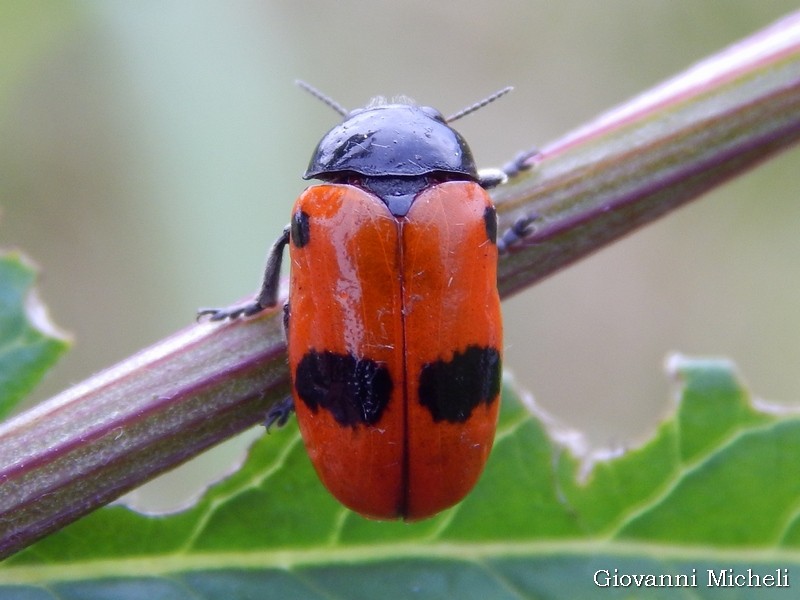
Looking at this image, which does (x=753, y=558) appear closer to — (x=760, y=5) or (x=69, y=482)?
(x=69, y=482)

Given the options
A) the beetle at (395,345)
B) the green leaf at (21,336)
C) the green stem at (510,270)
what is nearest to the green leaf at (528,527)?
the beetle at (395,345)

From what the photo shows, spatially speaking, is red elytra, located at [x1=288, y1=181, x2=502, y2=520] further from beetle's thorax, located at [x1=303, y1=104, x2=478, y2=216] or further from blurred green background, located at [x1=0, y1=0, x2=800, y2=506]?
blurred green background, located at [x1=0, y1=0, x2=800, y2=506]

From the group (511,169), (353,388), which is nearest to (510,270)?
(511,169)

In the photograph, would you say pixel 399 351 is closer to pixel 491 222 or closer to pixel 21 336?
pixel 491 222

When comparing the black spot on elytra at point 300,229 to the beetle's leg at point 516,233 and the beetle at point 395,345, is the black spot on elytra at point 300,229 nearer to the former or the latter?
the beetle at point 395,345

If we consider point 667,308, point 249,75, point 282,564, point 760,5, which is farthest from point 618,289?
point 282,564

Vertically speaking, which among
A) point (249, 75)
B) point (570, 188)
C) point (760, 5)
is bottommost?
point (760, 5)
